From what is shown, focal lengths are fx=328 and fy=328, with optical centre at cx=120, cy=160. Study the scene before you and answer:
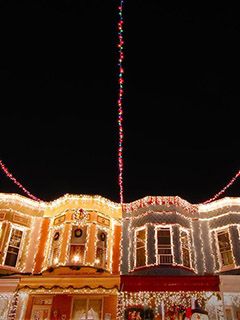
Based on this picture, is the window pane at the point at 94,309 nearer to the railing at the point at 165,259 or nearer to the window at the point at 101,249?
the window at the point at 101,249

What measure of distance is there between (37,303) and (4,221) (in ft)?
13.8

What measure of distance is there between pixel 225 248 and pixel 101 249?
6.11 m

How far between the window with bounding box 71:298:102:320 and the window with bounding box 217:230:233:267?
6.27 meters

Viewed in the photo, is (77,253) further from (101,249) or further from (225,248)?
(225,248)

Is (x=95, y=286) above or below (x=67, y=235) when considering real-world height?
below

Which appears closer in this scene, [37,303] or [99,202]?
[37,303]

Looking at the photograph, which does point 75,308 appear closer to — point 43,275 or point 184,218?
point 43,275

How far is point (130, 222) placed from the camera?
1741cm

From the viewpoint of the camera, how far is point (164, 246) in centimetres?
1600

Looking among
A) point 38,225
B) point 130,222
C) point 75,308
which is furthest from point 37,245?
point 130,222

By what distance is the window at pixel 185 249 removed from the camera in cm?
1594

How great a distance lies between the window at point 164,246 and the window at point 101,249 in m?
2.68

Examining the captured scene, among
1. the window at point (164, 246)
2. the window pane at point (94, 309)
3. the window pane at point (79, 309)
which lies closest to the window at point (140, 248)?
the window at point (164, 246)

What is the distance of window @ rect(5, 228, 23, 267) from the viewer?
16.0 m
